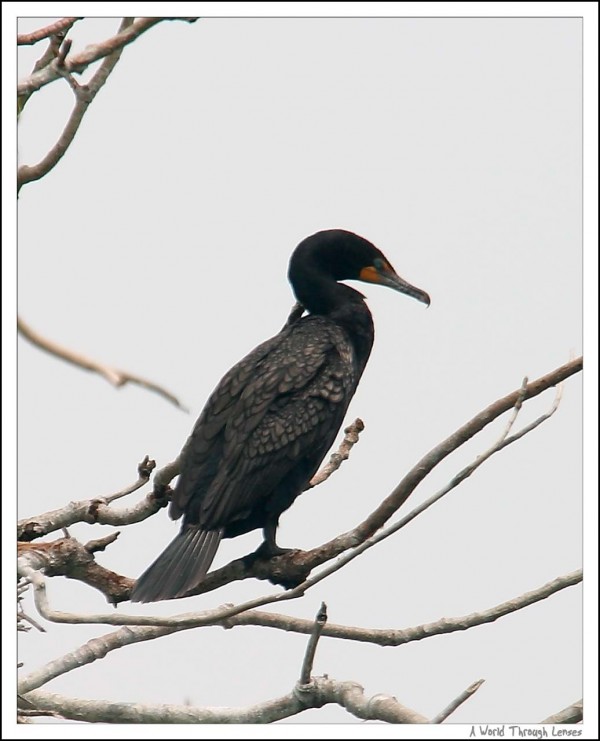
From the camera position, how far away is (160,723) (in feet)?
12.7

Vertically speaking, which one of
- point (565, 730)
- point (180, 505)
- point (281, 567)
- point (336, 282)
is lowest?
point (565, 730)

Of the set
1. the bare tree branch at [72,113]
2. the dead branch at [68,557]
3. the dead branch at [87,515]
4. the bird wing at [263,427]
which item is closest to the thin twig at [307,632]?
the dead branch at [68,557]

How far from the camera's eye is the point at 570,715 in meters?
3.54

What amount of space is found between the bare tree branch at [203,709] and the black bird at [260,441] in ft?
1.84

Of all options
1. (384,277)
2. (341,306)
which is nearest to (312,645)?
(341,306)

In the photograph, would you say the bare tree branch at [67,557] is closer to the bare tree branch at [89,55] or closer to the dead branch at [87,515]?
the dead branch at [87,515]

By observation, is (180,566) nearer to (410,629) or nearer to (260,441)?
(260,441)

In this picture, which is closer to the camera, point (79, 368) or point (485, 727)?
point (79, 368)

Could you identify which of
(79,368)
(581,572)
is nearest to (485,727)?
(581,572)

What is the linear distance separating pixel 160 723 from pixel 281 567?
35.7 inches

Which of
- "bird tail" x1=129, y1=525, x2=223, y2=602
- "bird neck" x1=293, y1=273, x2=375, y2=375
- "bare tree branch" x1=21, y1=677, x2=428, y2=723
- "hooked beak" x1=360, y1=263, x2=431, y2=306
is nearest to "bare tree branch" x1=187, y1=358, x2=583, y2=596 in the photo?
"bare tree branch" x1=21, y1=677, x2=428, y2=723

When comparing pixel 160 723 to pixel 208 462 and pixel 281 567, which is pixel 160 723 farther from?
pixel 208 462

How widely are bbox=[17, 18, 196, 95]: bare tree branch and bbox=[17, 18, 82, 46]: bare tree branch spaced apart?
0.09m

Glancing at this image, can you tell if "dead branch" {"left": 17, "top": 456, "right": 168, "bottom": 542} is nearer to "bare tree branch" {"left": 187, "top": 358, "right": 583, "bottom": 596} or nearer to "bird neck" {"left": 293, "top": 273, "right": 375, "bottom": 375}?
"bare tree branch" {"left": 187, "top": 358, "right": 583, "bottom": 596}
